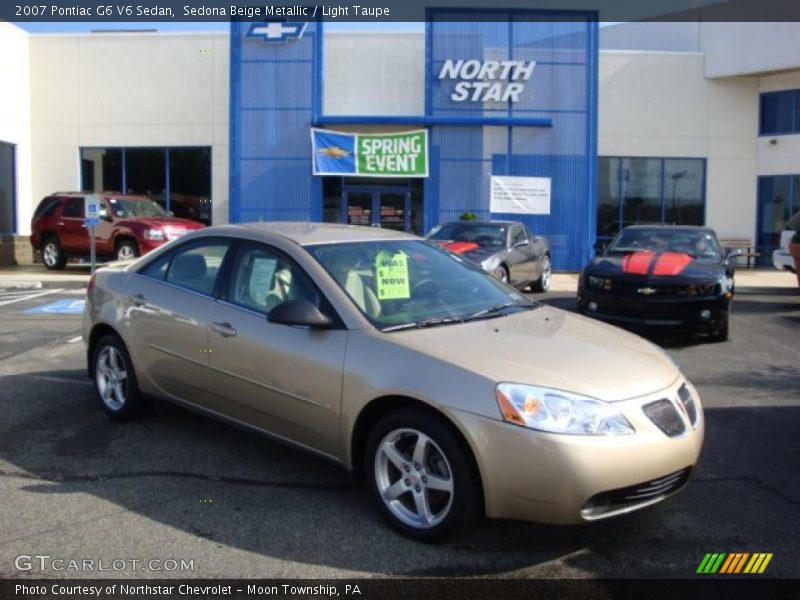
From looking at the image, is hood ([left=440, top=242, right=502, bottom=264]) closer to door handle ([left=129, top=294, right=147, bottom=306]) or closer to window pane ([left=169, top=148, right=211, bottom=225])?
door handle ([left=129, top=294, right=147, bottom=306])

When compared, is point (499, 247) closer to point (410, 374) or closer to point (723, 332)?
point (723, 332)

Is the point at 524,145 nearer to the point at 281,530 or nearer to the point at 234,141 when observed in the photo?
the point at 234,141

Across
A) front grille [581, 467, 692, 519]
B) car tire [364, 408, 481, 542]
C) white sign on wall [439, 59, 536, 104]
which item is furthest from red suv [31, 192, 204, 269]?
front grille [581, 467, 692, 519]

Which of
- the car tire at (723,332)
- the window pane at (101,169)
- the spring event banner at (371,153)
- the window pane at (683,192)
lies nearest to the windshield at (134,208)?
the window pane at (101,169)

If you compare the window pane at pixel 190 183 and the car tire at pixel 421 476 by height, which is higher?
the window pane at pixel 190 183

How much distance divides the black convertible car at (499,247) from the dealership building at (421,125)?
6.80 meters

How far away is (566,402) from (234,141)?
19030mm

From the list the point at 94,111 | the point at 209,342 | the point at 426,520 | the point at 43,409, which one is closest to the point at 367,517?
the point at 426,520

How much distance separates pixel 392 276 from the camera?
15.4ft

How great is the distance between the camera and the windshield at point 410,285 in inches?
174

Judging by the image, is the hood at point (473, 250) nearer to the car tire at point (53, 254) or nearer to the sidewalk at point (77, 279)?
the sidewalk at point (77, 279)

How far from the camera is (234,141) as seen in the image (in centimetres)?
2123

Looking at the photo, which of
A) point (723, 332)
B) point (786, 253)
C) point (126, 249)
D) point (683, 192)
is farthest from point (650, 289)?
point (683, 192)

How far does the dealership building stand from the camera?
21297 mm
